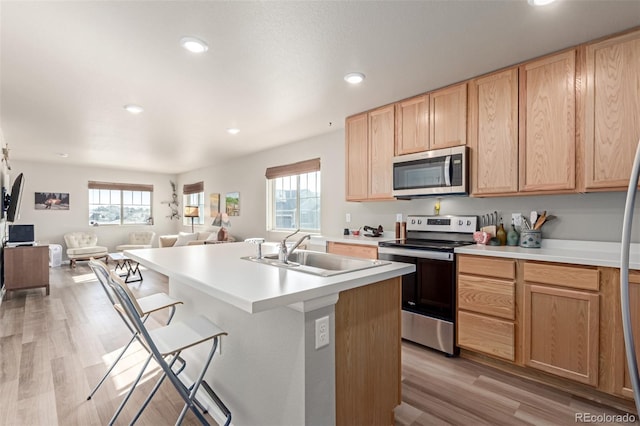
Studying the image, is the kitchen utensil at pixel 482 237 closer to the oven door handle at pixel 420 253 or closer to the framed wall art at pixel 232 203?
the oven door handle at pixel 420 253

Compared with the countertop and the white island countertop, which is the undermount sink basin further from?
the countertop

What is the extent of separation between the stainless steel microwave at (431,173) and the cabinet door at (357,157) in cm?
44

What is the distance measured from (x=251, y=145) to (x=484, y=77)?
3.63 metres

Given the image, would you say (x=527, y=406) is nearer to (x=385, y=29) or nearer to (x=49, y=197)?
(x=385, y=29)

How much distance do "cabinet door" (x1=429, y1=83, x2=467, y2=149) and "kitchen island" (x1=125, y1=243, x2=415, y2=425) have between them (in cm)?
167

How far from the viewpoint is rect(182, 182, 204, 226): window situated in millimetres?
7809

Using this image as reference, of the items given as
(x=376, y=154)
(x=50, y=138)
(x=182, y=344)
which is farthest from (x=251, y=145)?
(x=182, y=344)

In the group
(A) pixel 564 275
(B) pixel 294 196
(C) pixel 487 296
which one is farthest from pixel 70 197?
→ (A) pixel 564 275

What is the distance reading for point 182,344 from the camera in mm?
1469

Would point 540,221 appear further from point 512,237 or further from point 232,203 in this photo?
point 232,203

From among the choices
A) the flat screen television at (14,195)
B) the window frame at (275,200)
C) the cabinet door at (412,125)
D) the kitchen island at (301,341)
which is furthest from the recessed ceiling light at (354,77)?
the flat screen television at (14,195)

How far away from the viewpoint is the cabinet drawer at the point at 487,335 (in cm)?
230

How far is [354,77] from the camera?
8.54ft

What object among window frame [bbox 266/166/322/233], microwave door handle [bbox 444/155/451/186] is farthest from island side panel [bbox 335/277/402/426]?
window frame [bbox 266/166/322/233]
